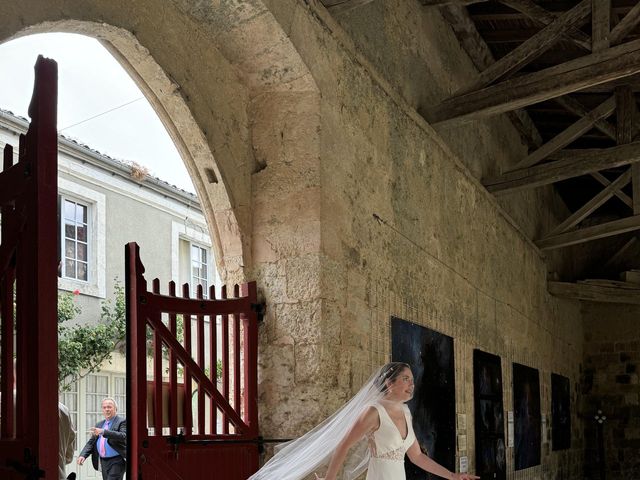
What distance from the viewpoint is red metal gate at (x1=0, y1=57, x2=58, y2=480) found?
107 inches

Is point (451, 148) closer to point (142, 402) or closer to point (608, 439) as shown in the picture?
point (142, 402)

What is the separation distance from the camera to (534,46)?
840 centimetres

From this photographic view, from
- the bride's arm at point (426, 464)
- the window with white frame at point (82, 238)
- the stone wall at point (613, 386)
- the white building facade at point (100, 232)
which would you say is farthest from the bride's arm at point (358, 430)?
the stone wall at point (613, 386)

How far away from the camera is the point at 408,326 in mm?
7219

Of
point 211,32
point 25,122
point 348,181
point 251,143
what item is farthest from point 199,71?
point 25,122

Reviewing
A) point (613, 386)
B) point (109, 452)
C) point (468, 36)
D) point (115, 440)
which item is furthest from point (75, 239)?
point (613, 386)

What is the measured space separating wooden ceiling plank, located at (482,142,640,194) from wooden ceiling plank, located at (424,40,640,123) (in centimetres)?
204

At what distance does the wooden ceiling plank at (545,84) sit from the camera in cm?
760

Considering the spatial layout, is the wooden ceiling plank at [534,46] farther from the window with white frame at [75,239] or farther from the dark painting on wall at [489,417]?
the window with white frame at [75,239]

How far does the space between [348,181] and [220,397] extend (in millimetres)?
1862

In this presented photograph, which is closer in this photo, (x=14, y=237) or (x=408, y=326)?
(x=14, y=237)

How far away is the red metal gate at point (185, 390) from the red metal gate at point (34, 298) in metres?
1.62

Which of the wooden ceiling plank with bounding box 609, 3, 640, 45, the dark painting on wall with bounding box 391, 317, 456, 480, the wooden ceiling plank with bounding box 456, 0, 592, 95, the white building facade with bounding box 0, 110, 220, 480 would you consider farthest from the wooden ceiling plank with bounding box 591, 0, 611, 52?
the white building facade with bounding box 0, 110, 220, 480

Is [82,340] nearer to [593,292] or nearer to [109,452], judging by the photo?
[109,452]
